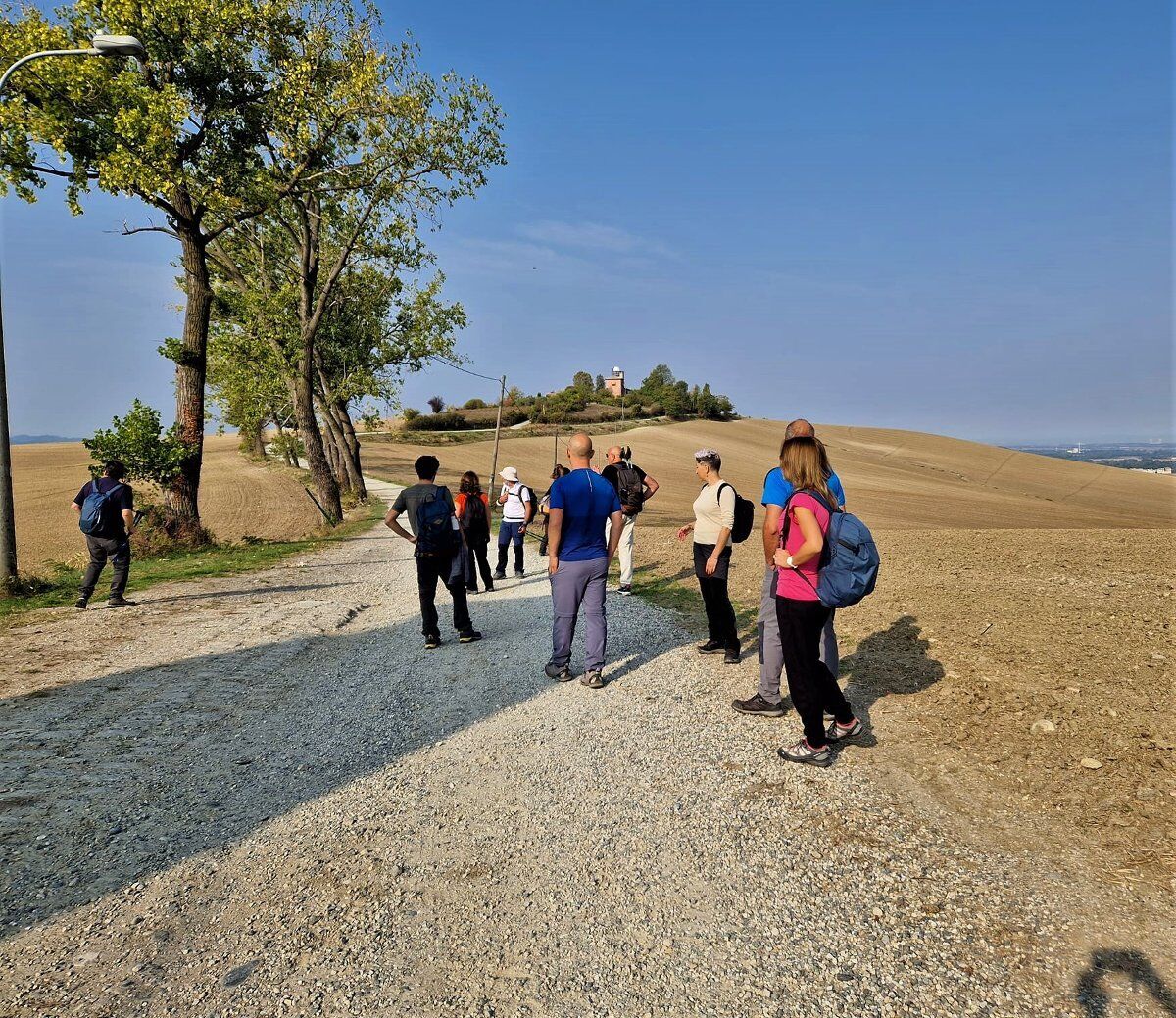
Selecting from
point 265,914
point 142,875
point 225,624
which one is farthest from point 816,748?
point 225,624

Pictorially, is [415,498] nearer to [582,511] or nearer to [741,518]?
Result: [582,511]

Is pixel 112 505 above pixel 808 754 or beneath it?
above

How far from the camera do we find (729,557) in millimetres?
6961

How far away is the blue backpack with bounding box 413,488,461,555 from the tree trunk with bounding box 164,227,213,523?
33.8 feet

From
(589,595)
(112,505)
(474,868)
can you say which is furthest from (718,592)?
(112,505)

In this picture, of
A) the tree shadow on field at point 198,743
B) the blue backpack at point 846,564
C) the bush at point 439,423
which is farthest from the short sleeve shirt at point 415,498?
the bush at point 439,423

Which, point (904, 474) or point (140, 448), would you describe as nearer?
point (140, 448)

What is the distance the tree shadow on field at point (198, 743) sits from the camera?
137 inches

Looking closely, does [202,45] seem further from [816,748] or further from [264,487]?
[264,487]

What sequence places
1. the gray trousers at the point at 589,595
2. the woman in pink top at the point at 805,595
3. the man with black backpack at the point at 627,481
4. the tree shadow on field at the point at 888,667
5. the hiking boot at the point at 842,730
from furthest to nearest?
the man with black backpack at the point at 627,481
the gray trousers at the point at 589,595
the tree shadow on field at the point at 888,667
the hiking boot at the point at 842,730
the woman in pink top at the point at 805,595

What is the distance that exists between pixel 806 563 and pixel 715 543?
2064 millimetres

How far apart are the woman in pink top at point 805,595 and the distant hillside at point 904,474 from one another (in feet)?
58.5

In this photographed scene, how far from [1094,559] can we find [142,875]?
1298 cm

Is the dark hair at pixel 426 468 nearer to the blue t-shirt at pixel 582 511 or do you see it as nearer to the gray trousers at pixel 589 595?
the blue t-shirt at pixel 582 511
